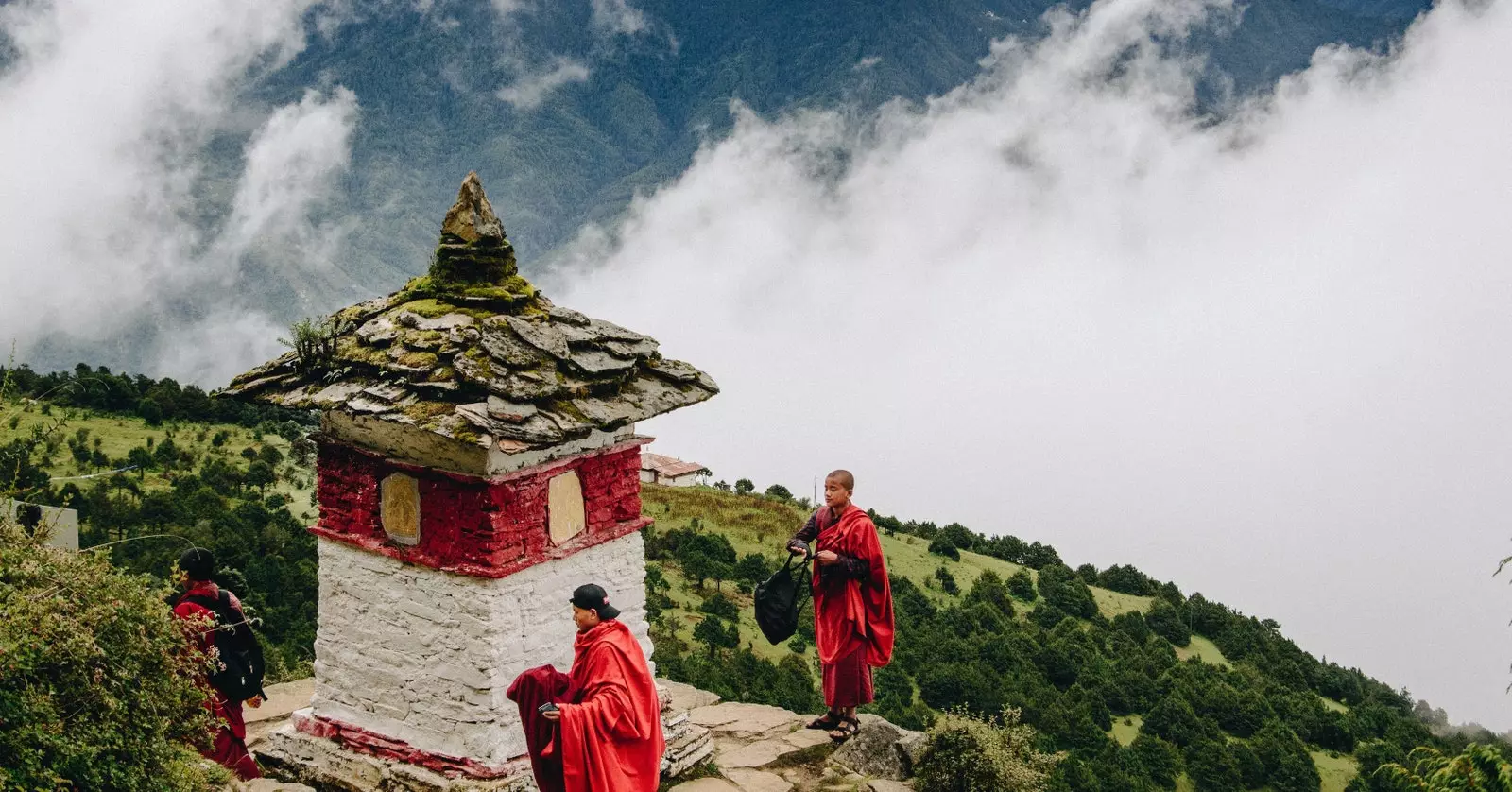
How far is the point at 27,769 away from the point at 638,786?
119 inches

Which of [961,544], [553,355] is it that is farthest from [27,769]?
[961,544]

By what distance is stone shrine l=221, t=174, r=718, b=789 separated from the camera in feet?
25.3

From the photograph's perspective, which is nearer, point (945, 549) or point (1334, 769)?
point (1334, 769)

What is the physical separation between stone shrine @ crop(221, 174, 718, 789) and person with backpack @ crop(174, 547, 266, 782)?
474 millimetres

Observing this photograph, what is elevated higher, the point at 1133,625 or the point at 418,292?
the point at 418,292

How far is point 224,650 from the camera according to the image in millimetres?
7930

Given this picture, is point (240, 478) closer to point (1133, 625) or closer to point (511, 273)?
point (511, 273)

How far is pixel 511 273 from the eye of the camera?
8.80m

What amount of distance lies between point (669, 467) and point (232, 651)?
3154 cm

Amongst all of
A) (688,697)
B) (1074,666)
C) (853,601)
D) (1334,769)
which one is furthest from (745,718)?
(1334,769)

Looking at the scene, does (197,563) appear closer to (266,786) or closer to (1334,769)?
(266,786)

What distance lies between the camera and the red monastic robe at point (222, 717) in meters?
7.77

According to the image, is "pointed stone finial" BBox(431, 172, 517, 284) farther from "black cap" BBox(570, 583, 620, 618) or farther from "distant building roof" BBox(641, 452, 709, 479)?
"distant building roof" BBox(641, 452, 709, 479)

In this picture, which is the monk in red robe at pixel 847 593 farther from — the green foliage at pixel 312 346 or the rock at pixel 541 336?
the green foliage at pixel 312 346
